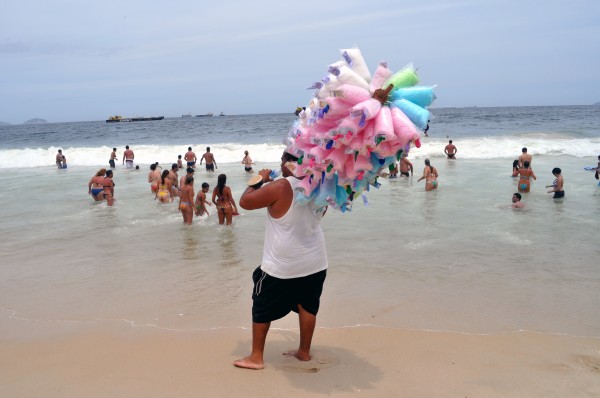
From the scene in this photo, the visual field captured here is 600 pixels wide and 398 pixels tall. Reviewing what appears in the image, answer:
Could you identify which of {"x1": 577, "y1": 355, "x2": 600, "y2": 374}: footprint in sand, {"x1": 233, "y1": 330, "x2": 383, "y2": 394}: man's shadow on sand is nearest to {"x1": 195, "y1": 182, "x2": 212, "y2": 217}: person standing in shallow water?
{"x1": 233, "y1": 330, "x2": 383, "y2": 394}: man's shadow on sand

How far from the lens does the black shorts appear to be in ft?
11.8

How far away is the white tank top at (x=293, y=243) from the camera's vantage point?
349 centimetres

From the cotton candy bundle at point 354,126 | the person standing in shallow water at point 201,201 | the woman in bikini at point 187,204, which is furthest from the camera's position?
the person standing in shallow water at point 201,201

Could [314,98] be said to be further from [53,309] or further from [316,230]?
[53,309]

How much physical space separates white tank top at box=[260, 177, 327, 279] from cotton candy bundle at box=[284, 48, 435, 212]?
0.62 feet

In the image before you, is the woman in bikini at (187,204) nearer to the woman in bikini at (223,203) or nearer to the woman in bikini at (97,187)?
the woman in bikini at (223,203)

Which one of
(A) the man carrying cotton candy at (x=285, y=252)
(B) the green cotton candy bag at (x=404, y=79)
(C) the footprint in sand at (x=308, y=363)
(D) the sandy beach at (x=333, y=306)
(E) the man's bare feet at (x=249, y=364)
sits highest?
(B) the green cotton candy bag at (x=404, y=79)

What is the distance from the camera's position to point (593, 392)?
11.5ft

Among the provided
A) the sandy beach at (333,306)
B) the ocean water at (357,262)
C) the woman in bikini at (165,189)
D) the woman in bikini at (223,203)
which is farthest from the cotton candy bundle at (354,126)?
the woman in bikini at (165,189)

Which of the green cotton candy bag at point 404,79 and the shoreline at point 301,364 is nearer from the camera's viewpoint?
the green cotton candy bag at point 404,79

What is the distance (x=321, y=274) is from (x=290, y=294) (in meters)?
0.26

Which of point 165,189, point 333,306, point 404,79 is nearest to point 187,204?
point 165,189

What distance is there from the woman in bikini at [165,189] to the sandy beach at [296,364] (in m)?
8.13

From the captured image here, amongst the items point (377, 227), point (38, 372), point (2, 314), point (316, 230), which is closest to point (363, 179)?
point (316, 230)
